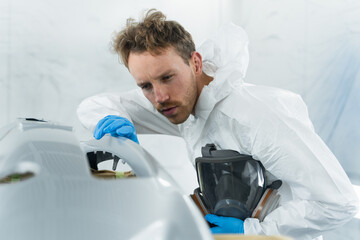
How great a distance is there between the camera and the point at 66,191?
289 millimetres

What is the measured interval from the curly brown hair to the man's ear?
13mm

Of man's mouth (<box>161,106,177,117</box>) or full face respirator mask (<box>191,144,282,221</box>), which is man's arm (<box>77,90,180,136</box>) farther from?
full face respirator mask (<box>191,144,282,221</box>)

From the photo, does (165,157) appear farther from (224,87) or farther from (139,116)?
(224,87)

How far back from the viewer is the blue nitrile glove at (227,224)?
95 centimetres

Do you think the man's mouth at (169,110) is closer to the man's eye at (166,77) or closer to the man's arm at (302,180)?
the man's eye at (166,77)

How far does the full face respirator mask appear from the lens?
100 centimetres

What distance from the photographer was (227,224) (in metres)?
0.96

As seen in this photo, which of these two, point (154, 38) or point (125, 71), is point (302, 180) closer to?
point (154, 38)

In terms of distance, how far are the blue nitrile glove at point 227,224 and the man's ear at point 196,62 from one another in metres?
0.47

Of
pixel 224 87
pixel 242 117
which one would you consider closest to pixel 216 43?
pixel 224 87

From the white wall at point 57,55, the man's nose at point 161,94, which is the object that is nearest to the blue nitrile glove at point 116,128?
the man's nose at point 161,94

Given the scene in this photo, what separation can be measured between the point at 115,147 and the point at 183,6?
1.85 meters

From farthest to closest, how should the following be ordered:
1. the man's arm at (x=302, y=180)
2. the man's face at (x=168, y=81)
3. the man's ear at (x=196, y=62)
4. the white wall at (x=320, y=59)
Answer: the white wall at (x=320, y=59), the man's ear at (x=196, y=62), the man's face at (x=168, y=81), the man's arm at (x=302, y=180)

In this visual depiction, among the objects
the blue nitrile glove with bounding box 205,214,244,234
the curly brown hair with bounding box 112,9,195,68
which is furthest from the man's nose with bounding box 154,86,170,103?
the blue nitrile glove with bounding box 205,214,244,234
